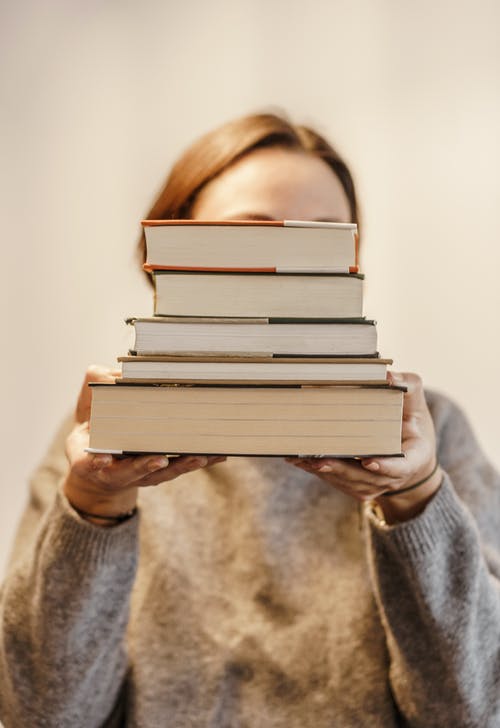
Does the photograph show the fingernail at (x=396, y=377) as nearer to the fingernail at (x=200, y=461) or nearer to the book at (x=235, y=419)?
the book at (x=235, y=419)

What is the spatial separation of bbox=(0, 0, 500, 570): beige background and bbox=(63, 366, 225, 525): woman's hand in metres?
0.66

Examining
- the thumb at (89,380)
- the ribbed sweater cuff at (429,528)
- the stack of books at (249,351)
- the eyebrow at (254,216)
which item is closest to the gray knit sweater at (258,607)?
the ribbed sweater cuff at (429,528)

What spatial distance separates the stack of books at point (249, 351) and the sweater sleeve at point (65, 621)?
0.21m

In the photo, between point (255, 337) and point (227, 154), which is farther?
point (227, 154)

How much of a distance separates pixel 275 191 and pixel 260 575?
48 cm

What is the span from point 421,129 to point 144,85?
1.77 ft

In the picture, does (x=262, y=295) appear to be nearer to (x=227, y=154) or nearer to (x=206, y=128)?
(x=227, y=154)

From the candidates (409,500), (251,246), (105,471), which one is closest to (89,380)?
(105,471)

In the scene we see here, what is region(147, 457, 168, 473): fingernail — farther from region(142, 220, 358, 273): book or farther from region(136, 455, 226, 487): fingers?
region(142, 220, 358, 273): book

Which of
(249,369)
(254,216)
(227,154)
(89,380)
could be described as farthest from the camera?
(227,154)

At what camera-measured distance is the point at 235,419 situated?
0.49 metres

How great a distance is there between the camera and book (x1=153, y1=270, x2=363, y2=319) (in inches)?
19.4

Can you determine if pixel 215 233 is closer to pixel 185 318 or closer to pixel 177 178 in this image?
pixel 185 318

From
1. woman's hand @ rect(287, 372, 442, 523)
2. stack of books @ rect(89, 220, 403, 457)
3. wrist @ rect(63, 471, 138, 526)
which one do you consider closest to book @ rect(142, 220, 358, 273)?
stack of books @ rect(89, 220, 403, 457)
